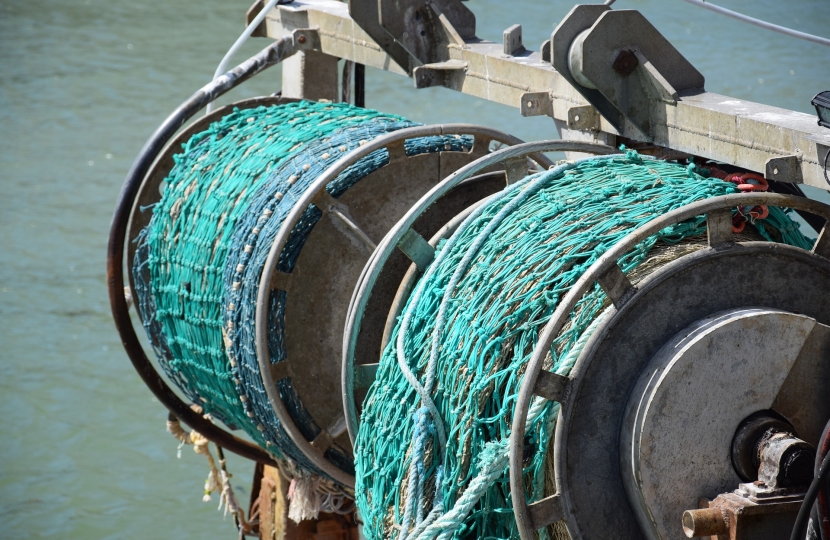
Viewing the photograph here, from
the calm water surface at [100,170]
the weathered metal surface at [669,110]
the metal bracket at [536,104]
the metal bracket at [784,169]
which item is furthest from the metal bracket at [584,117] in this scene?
the calm water surface at [100,170]

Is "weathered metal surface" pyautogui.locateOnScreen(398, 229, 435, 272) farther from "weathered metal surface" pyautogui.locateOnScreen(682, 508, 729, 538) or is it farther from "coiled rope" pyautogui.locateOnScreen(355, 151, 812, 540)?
"weathered metal surface" pyautogui.locateOnScreen(682, 508, 729, 538)

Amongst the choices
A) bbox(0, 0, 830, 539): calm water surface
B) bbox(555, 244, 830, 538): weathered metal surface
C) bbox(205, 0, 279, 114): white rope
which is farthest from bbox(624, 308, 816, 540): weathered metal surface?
bbox(0, 0, 830, 539): calm water surface

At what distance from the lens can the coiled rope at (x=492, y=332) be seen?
7.56 ft

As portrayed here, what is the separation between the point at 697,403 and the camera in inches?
85.0

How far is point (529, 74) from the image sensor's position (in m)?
3.37

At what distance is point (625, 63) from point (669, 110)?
0.52 ft

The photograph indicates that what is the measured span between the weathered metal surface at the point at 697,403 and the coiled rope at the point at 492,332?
17 cm

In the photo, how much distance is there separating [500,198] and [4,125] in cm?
1018

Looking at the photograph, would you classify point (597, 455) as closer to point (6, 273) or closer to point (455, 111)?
point (6, 273)

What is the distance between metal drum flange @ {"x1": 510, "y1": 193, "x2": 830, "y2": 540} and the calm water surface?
5.29 meters

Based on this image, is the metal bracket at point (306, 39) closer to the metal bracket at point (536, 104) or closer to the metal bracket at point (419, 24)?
the metal bracket at point (419, 24)

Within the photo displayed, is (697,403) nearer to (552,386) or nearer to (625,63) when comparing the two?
(552,386)

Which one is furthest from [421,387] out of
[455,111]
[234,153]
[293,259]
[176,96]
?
[176,96]

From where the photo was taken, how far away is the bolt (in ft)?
9.27
